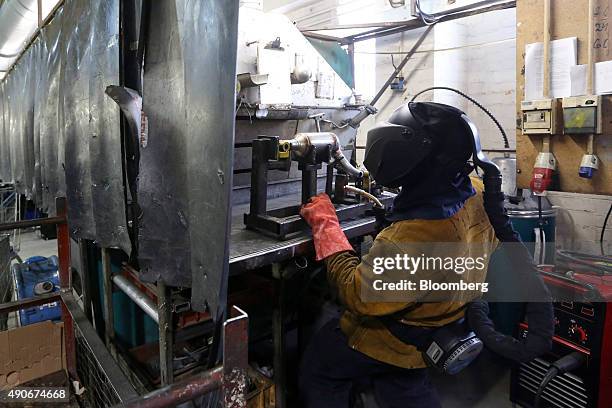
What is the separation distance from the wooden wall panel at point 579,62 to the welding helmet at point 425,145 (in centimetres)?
96

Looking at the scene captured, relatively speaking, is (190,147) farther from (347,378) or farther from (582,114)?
(582,114)

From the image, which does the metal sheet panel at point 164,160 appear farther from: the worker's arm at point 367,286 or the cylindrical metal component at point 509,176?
the cylindrical metal component at point 509,176

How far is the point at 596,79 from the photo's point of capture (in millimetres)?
1732

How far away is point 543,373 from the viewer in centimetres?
198

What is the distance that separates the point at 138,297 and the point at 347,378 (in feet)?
2.82

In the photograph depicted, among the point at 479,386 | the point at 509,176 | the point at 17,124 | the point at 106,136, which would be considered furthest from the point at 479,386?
the point at 17,124

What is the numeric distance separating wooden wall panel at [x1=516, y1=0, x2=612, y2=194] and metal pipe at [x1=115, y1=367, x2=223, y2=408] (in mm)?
1835

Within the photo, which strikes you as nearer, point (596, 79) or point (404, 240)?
point (404, 240)

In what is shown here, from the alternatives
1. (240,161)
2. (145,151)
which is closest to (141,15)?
(145,151)

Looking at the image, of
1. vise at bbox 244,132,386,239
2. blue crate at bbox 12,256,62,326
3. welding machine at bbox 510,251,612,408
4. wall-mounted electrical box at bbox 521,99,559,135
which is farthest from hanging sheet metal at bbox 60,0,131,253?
wall-mounted electrical box at bbox 521,99,559,135

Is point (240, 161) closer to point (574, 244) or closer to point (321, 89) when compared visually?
point (321, 89)

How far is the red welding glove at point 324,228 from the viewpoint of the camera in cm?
139

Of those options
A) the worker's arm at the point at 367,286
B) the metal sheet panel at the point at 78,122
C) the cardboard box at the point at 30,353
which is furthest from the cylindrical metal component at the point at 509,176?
the cardboard box at the point at 30,353

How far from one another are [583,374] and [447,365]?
1001 millimetres
